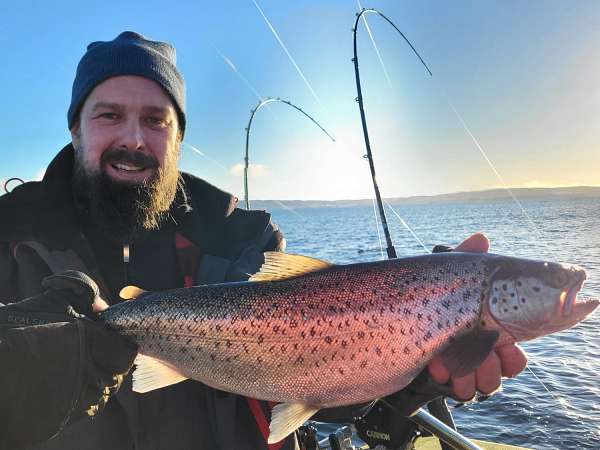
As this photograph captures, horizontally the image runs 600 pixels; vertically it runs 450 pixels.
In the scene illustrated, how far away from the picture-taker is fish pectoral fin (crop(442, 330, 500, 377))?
2697 mm

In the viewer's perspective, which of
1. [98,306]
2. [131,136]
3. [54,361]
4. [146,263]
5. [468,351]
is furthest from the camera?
[146,263]

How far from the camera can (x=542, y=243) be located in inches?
1368

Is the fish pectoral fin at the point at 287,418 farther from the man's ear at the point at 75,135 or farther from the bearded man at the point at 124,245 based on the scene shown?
the man's ear at the point at 75,135

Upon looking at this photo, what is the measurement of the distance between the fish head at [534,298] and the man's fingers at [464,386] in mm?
381

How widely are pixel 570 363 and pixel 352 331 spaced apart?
11.0 m

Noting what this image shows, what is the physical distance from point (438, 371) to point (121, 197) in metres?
2.40

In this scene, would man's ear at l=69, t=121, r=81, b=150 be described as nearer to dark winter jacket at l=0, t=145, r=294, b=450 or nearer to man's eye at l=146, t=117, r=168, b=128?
dark winter jacket at l=0, t=145, r=294, b=450

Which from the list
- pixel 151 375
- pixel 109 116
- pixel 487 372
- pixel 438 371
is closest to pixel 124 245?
pixel 109 116

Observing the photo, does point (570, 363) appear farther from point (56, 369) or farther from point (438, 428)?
point (56, 369)

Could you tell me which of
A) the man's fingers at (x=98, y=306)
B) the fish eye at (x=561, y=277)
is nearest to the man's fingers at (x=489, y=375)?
the fish eye at (x=561, y=277)

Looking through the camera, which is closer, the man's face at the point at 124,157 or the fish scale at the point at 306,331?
the fish scale at the point at 306,331

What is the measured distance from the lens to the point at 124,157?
→ 10.8 feet

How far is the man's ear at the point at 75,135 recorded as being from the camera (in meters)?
3.51

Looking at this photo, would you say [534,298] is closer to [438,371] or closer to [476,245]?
[476,245]
